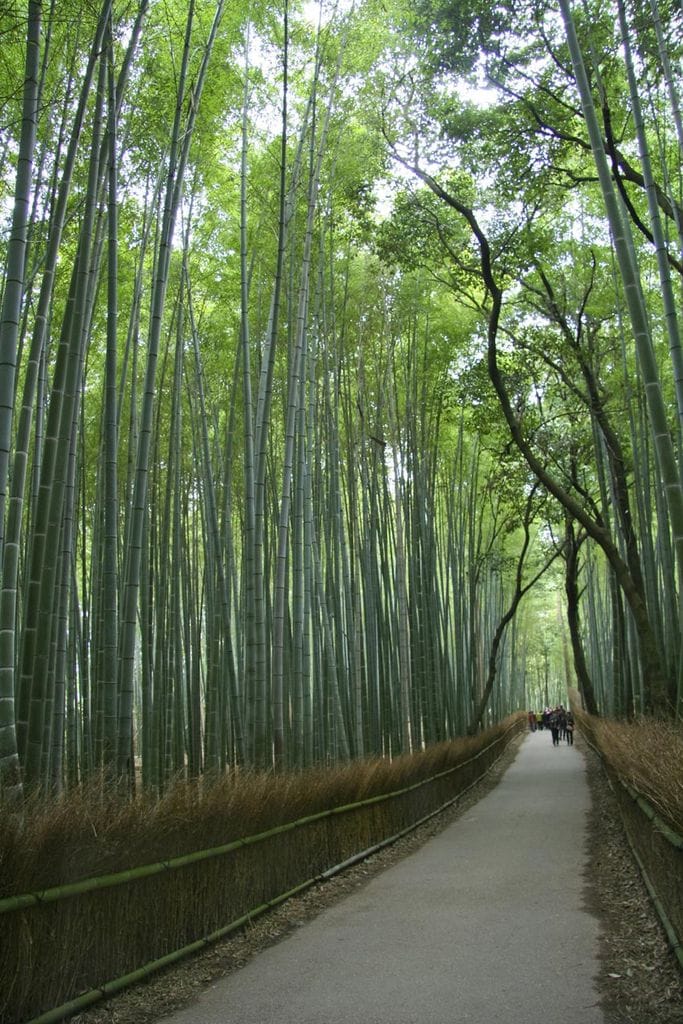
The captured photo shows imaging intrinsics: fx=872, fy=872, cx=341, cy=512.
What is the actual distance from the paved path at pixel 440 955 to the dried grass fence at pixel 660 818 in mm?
344

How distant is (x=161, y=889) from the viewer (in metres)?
3.29

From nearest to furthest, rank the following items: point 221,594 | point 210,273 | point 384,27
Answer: point 384,27 → point 221,594 → point 210,273

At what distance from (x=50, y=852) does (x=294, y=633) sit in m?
3.61

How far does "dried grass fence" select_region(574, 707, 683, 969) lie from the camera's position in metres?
2.99

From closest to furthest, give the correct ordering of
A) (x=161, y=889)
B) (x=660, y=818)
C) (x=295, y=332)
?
1. (x=161, y=889)
2. (x=660, y=818)
3. (x=295, y=332)

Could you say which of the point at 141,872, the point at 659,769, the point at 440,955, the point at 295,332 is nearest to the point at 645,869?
the point at 659,769

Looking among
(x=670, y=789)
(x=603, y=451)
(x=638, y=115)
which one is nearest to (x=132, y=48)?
(x=638, y=115)

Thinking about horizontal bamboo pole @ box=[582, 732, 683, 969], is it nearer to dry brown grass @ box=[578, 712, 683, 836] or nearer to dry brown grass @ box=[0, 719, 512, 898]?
dry brown grass @ box=[578, 712, 683, 836]

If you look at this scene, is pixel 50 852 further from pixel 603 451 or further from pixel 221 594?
pixel 603 451

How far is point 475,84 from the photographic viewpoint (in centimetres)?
711

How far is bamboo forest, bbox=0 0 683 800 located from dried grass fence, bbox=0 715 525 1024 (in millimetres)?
413

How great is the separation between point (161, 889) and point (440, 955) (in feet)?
3.81

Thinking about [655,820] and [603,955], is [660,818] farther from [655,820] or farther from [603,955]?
[603,955]

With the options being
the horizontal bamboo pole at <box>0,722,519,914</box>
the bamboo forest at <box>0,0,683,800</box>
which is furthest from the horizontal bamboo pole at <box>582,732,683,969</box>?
the horizontal bamboo pole at <box>0,722,519,914</box>
